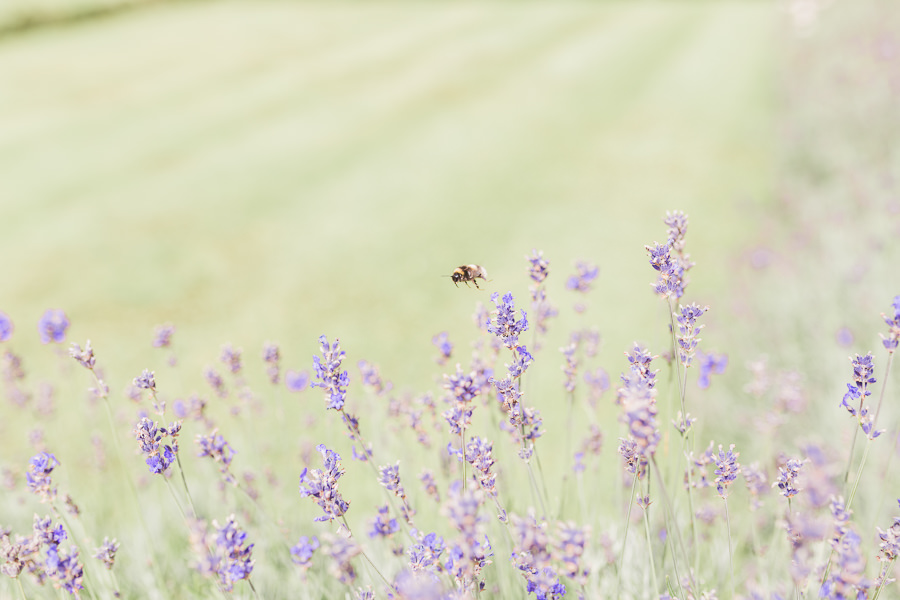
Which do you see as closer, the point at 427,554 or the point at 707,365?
the point at 427,554

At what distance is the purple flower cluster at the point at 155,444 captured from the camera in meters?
1.72

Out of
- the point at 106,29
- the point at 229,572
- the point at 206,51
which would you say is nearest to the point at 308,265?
the point at 229,572

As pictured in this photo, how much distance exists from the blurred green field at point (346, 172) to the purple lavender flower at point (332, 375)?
13.6 feet

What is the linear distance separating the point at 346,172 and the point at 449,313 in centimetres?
456

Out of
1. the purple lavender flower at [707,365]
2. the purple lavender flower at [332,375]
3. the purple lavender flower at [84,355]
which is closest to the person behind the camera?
the purple lavender flower at [332,375]

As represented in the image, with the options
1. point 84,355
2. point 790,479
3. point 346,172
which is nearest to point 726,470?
point 790,479

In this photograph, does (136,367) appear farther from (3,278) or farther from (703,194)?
(703,194)

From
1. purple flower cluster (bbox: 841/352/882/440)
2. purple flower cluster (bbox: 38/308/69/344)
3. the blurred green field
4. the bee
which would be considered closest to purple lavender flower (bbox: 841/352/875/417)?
purple flower cluster (bbox: 841/352/882/440)

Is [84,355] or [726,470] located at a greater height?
[726,470]

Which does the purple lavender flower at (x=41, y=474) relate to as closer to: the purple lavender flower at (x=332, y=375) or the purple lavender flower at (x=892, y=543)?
the purple lavender flower at (x=332, y=375)

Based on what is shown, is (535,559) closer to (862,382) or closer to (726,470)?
(726,470)

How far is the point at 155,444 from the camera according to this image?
→ 177 centimetres

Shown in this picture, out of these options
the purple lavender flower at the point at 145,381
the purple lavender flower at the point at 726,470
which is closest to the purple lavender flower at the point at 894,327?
the purple lavender flower at the point at 726,470

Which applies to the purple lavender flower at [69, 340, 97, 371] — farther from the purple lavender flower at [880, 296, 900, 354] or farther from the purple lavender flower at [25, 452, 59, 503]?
the purple lavender flower at [880, 296, 900, 354]
